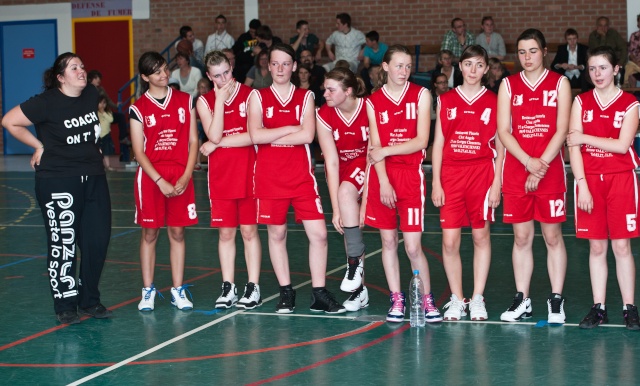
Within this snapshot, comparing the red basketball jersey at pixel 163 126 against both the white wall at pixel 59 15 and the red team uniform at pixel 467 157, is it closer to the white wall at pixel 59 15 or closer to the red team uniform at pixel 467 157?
the red team uniform at pixel 467 157

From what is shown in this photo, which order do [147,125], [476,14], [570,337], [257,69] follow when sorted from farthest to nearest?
[476,14]
[257,69]
[147,125]
[570,337]

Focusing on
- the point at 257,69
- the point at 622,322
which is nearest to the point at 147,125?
the point at 622,322

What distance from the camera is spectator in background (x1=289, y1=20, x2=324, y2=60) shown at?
2059 centimetres

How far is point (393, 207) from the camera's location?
7.06 metres

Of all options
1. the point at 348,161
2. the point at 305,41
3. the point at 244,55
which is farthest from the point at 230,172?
the point at 305,41

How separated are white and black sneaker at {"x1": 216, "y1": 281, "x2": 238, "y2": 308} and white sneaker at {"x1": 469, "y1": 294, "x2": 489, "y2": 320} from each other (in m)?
1.79

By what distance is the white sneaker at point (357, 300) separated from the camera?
7.47m

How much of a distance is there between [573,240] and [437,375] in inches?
205

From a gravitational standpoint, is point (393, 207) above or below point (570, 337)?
above

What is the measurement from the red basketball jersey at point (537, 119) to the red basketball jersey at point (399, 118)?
24.9 inches

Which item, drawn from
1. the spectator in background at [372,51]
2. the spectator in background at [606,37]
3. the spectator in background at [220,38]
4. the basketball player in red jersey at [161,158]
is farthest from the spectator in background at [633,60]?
the basketball player in red jersey at [161,158]

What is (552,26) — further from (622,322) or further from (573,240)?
(622,322)

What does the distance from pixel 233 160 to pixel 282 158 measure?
40 cm

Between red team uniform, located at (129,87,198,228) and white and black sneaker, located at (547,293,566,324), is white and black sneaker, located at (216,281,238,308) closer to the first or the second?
red team uniform, located at (129,87,198,228)
